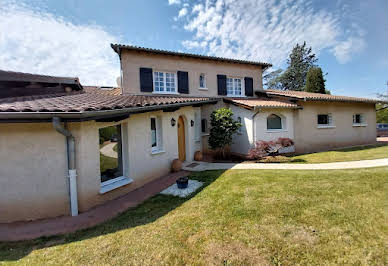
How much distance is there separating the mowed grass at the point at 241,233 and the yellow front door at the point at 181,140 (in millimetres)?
5316

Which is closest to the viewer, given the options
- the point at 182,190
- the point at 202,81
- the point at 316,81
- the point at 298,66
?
the point at 182,190

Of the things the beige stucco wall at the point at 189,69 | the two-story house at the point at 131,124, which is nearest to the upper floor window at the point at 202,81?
the two-story house at the point at 131,124

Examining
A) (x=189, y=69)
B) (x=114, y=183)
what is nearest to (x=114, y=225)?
(x=114, y=183)

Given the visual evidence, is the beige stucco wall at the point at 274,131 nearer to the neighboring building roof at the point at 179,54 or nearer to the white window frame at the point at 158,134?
the neighboring building roof at the point at 179,54

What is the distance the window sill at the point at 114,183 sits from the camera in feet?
19.5

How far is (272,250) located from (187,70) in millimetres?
13169

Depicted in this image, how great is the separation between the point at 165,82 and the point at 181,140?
17.0 ft

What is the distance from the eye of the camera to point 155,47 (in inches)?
504

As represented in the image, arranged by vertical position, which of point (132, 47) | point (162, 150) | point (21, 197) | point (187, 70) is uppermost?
point (132, 47)

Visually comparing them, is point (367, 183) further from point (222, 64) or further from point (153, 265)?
point (222, 64)

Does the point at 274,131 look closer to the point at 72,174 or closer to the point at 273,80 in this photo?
the point at 72,174

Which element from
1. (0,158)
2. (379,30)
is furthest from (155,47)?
(379,30)

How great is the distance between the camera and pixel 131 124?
23.1ft

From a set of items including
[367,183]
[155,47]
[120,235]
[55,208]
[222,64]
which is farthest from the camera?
[222,64]
